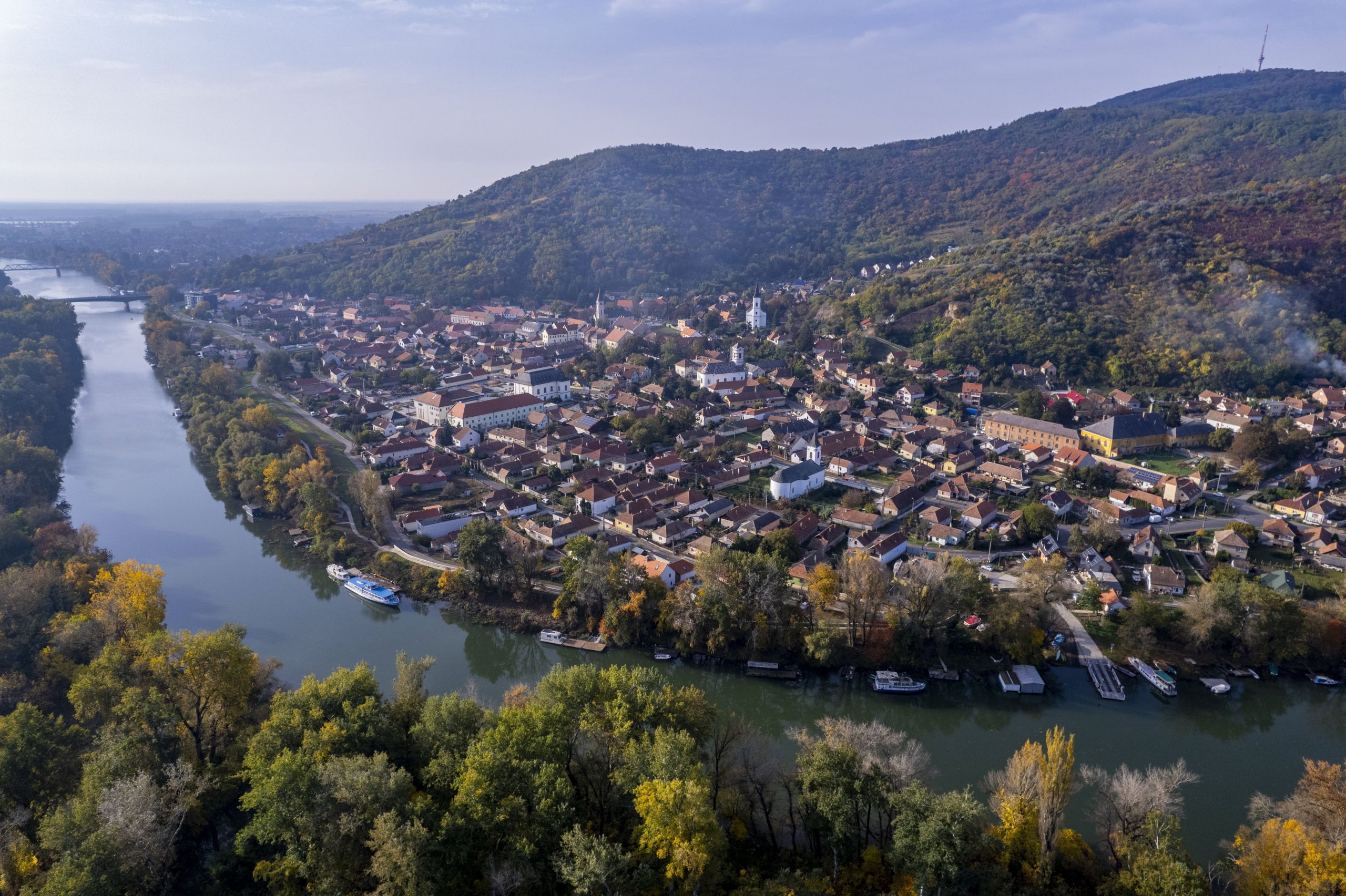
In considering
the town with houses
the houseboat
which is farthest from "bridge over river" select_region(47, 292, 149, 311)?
the houseboat

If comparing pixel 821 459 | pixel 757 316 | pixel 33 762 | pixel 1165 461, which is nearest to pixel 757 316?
pixel 757 316

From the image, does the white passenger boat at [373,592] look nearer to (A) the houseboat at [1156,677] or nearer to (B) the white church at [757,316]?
(A) the houseboat at [1156,677]

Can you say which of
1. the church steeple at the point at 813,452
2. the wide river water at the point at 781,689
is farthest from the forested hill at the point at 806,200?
the wide river water at the point at 781,689

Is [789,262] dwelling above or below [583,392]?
above

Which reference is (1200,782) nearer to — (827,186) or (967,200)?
(967,200)

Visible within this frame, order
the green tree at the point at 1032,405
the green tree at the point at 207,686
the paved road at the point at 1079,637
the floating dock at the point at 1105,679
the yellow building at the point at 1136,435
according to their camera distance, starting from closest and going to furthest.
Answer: the green tree at the point at 207,686 → the floating dock at the point at 1105,679 → the paved road at the point at 1079,637 → the yellow building at the point at 1136,435 → the green tree at the point at 1032,405

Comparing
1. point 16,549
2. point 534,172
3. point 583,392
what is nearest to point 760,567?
point 16,549

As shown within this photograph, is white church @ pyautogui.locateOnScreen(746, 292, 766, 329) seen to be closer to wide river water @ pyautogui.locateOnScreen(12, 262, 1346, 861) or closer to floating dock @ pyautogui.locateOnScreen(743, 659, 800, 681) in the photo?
wide river water @ pyautogui.locateOnScreen(12, 262, 1346, 861)
